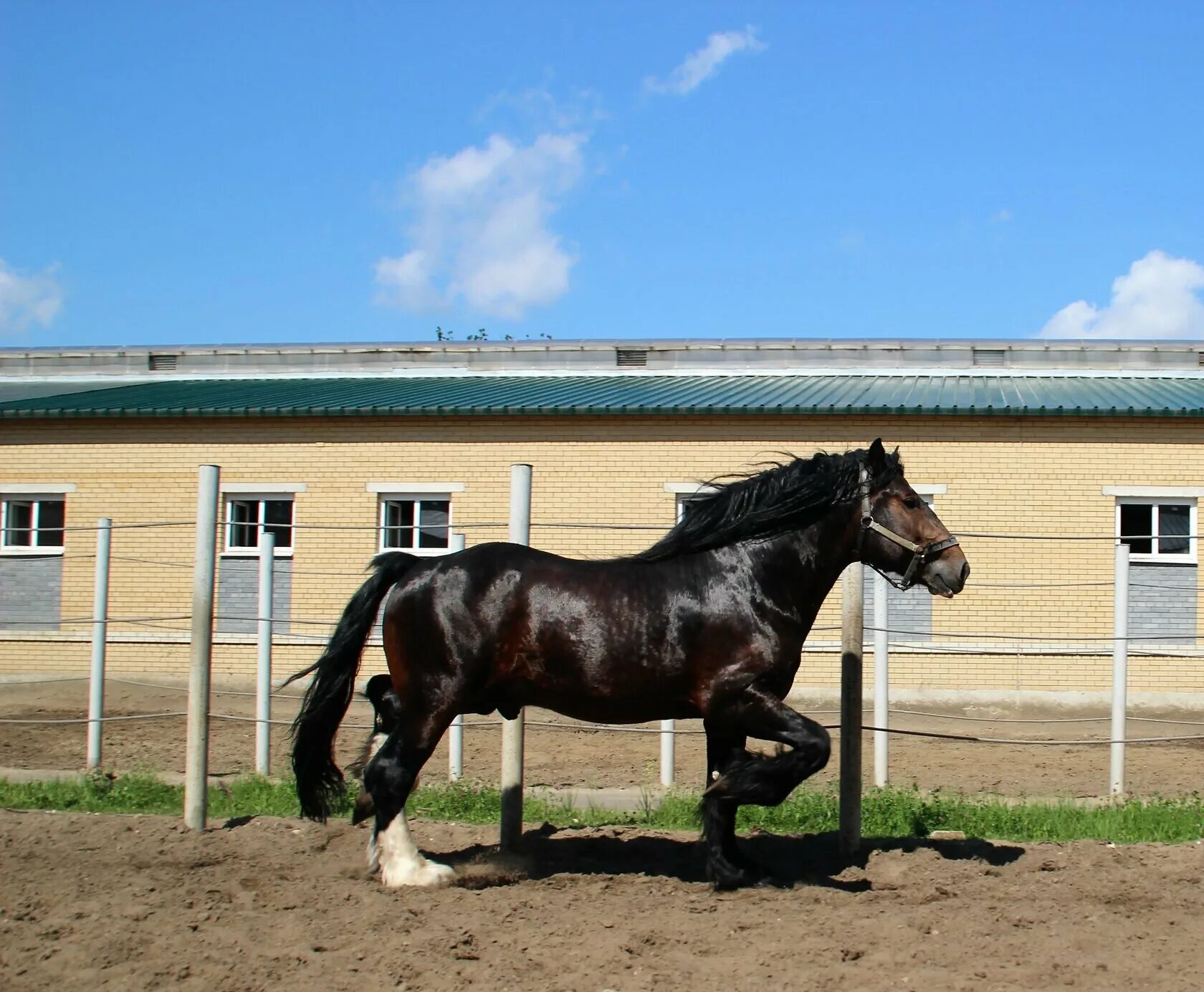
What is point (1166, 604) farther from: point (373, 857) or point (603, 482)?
point (373, 857)

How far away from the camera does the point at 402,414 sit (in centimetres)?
1791

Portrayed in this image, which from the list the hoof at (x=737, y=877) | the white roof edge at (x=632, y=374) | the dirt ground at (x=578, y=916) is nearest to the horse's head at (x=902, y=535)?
the dirt ground at (x=578, y=916)

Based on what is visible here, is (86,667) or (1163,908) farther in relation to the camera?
(86,667)

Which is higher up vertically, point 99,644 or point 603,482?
point 603,482

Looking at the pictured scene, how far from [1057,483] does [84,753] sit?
40.5ft

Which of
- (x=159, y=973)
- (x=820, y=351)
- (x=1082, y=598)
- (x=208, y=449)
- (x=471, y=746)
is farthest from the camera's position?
(x=820, y=351)

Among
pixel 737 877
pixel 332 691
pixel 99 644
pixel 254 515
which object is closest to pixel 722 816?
pixel 737 877

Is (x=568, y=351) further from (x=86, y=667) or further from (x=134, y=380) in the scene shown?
(x=86, y=667)

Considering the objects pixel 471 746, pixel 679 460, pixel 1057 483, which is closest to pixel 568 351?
pixel 679 460

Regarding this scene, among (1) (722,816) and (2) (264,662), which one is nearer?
(1) (722,816)

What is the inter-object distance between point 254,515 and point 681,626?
13.9 metres

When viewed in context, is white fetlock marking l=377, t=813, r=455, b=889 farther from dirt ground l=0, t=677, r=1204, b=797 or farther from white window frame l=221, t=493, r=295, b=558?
white window frame l=221, t=493, r=295, b=558

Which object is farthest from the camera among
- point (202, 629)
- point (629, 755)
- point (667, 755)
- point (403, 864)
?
point (629, 755)

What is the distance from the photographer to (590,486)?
17359mm
